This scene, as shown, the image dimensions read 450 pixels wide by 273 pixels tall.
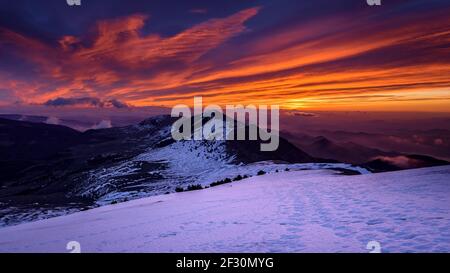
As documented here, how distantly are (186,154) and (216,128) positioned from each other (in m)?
27.7

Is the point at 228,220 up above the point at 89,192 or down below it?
above

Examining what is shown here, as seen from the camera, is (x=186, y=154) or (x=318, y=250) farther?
(x=186, y=154)

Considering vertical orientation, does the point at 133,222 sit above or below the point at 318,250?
below

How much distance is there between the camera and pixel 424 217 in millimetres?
8820

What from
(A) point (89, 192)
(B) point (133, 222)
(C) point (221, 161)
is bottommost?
(A) point (89, 192)

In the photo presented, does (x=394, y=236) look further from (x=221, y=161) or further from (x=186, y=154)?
(x=186, y=154)

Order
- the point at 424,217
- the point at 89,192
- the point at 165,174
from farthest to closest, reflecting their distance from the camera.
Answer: the point at 165,174 → the point at 89,192 → the point at 424,217

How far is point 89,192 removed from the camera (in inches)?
3219
